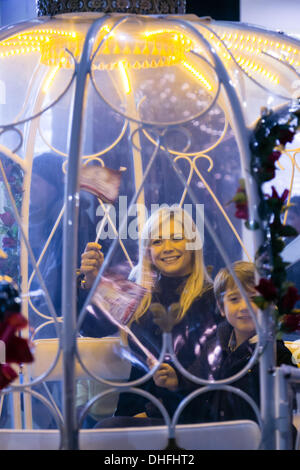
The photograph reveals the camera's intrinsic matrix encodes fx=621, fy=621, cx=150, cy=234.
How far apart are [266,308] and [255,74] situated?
2.68 feet

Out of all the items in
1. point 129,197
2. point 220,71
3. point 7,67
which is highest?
point 7,67

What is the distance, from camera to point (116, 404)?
179 cm

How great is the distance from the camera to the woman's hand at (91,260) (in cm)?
195

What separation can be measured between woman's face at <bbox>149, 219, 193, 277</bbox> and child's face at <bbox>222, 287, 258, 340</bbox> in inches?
5.5

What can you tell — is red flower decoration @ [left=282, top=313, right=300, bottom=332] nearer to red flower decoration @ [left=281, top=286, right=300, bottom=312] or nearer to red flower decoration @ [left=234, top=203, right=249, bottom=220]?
red flower decoration @ [left=281, top=286, right=300, bottom=312]

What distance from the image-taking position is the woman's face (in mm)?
1691

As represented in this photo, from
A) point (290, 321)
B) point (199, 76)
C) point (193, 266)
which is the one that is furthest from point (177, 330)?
point (199, 76)

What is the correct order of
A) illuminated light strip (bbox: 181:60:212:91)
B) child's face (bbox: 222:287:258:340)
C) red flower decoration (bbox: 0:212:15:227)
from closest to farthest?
1. child's face (bbox: 222:287:258:340)
2. illuminated light strip (bbox: 181:60:212:91)
3. red flower decoration (bbox: 0:212:15:227)

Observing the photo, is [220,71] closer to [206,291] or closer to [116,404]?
[206,291]

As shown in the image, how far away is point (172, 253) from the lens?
170 cm

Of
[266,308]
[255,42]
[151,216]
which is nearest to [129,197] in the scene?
[151,216]

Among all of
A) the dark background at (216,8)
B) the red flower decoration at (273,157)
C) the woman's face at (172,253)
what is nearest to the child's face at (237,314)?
the woman's face at (172,253)

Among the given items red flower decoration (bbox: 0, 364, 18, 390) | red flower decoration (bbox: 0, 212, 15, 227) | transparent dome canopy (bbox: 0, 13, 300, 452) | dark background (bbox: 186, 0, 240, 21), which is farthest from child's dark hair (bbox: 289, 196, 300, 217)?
dark background (bbox: 186, 0, 240, 21)

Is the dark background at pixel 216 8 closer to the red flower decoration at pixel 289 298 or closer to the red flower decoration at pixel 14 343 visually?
the red flower decoration at pixel 289 298
